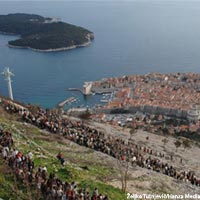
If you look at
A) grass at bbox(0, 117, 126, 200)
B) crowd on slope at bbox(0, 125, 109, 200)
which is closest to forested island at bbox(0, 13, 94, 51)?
grass at bbox(0, 117, 126, 200)

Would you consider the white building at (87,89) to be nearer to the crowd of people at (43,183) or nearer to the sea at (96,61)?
the sea at (96,61)

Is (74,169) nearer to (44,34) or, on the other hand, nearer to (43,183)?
(43,183)

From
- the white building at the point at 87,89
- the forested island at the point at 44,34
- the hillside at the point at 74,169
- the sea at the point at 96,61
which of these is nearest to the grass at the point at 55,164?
the hillside at the point at 74,169

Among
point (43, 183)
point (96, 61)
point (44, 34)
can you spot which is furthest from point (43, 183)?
point (44, 34)

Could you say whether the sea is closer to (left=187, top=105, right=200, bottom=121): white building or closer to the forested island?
the forested island

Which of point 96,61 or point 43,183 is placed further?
point 96,61

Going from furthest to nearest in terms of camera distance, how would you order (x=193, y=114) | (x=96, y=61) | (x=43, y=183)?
(x=96, y=61)
(x=193, y=114)
(x=43, y=183)

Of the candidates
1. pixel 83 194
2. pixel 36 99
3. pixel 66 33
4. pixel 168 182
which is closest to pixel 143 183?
pixel 168 182
